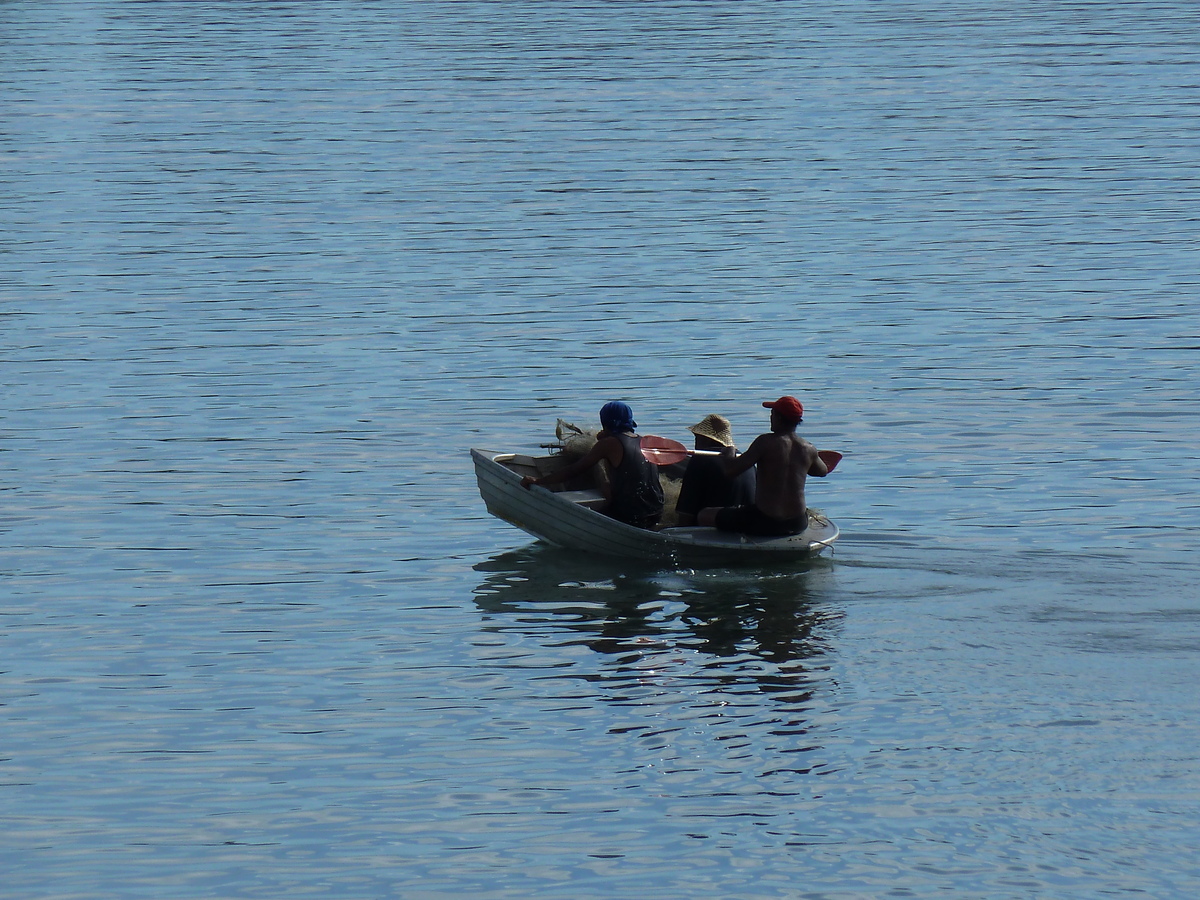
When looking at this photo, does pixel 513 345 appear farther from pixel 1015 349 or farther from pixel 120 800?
pixel 120 800

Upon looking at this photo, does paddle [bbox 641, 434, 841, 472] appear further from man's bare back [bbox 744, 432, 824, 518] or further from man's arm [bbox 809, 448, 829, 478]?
man's bare back [bbox 744, 432, 824, 518]

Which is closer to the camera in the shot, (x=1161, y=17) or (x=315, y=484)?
(x=315, y=484)

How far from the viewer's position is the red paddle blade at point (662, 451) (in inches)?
849

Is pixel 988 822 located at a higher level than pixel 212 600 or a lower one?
lower

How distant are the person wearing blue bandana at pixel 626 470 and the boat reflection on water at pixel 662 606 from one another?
0.58 m

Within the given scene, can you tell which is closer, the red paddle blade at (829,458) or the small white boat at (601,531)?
the small white boat at (601,531)

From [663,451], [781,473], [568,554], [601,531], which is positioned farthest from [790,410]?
[568,554]

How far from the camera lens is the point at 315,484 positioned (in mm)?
24859

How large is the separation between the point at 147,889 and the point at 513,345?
19.9m

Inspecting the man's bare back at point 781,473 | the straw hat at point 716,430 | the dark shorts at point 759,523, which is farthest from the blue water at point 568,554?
the straw hat at point 716,430

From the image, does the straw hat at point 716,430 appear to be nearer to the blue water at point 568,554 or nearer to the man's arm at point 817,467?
the man's arm at point 817,467

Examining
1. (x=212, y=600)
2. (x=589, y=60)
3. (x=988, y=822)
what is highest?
(x=589, y=60)

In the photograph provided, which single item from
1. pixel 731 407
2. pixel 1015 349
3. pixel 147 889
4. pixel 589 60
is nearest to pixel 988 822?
pixel 147 889

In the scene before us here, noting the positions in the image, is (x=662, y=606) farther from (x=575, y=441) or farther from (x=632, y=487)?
(x=575, y=441)
